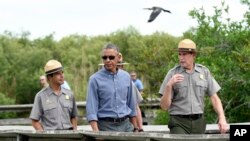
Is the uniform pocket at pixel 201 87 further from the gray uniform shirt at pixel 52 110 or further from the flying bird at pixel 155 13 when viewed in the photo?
the flying bird at pixel 155 13

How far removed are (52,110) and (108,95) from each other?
0.76m

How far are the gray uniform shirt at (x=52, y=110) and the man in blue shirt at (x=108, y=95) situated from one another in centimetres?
57

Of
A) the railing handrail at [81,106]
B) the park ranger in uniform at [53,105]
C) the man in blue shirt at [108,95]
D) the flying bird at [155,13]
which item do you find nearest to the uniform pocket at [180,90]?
the man in blue shirt at [108,95]

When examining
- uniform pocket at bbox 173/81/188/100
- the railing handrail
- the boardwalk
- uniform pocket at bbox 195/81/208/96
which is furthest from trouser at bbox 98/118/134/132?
the railing handrail

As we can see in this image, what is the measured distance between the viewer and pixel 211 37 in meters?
15.1

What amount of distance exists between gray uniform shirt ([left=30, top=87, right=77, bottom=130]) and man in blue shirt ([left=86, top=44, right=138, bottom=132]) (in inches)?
22.5

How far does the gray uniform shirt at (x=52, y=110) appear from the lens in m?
8.95

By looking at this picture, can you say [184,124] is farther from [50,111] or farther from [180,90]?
[50,111]

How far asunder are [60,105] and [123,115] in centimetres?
80

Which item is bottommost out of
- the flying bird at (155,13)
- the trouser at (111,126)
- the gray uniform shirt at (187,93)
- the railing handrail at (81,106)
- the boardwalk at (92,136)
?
the boardwalk at (92,136)

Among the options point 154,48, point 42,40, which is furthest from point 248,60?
point 42,40

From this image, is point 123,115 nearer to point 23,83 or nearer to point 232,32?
point 232,32

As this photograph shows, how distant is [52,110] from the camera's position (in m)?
8.94

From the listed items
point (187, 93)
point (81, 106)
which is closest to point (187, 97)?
point (187, 93)
